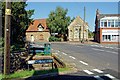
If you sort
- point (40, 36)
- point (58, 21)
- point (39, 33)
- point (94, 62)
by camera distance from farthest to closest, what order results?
point (40, 36)
point (39, 33)
point (58, 21)
point (94, 62)

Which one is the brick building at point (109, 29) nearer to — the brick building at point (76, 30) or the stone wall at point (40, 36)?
the brick building at point (76, 30)

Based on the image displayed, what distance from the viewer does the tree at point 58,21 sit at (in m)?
78.2

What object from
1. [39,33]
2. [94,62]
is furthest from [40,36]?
[94,62]

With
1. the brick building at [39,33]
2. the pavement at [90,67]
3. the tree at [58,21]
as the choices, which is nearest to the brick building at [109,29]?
the tree at [58,21]

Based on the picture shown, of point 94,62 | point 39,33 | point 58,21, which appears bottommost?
point 94,62

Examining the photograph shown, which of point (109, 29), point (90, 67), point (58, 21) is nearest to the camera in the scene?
point (90, 67)

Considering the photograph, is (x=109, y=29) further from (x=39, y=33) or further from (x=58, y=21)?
(x=39, y=33)

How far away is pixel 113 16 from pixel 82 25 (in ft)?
46.4

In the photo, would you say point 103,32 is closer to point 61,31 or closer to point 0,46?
point 61,31

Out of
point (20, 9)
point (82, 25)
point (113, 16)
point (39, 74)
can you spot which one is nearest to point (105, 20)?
point (113, 16)

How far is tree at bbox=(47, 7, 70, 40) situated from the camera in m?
78.2

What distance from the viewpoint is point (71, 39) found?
7856 centimetres

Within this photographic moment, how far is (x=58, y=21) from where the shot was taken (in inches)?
3078

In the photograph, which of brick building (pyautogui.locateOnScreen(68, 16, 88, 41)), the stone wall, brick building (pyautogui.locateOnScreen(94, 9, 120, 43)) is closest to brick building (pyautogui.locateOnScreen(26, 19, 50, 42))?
the stone wall
